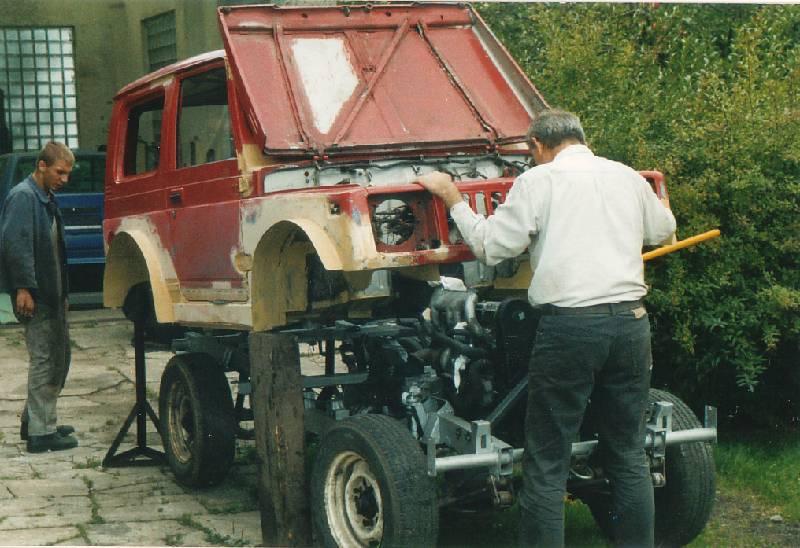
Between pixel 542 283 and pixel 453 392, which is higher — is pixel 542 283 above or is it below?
above

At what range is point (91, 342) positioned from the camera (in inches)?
472

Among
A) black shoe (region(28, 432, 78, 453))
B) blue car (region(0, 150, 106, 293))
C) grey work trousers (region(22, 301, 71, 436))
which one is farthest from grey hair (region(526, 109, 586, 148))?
blue car (region(0, 150, 106, 293))

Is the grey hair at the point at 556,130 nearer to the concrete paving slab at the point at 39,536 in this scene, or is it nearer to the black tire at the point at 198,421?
the black tire at the point at 198,421

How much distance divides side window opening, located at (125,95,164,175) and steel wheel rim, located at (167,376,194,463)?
1301 millimetres

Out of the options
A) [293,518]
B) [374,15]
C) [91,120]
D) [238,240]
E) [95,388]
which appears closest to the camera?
[293,518]

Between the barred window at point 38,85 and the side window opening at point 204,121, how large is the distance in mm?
10683

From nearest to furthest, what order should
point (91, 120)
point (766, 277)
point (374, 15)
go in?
1. point (374, 15)
2. point (766, 277)
3. point (91, 120)

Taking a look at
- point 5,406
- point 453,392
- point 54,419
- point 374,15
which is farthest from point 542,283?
point 5,406

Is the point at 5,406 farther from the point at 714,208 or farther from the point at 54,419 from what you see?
the point at 714,208

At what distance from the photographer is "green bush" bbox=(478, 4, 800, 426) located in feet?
22.7

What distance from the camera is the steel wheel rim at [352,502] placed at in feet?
16.2

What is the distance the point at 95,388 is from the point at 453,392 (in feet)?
17.0

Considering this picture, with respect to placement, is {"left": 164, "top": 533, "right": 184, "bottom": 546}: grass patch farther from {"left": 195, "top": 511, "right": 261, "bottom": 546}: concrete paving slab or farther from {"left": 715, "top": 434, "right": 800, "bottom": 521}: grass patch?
{"left": 715, "top": 434, "right": 800, "bottom": 521}: grass patch

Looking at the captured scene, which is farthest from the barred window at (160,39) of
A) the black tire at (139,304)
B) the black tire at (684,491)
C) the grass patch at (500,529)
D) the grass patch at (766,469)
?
the black tire at (684,491)
